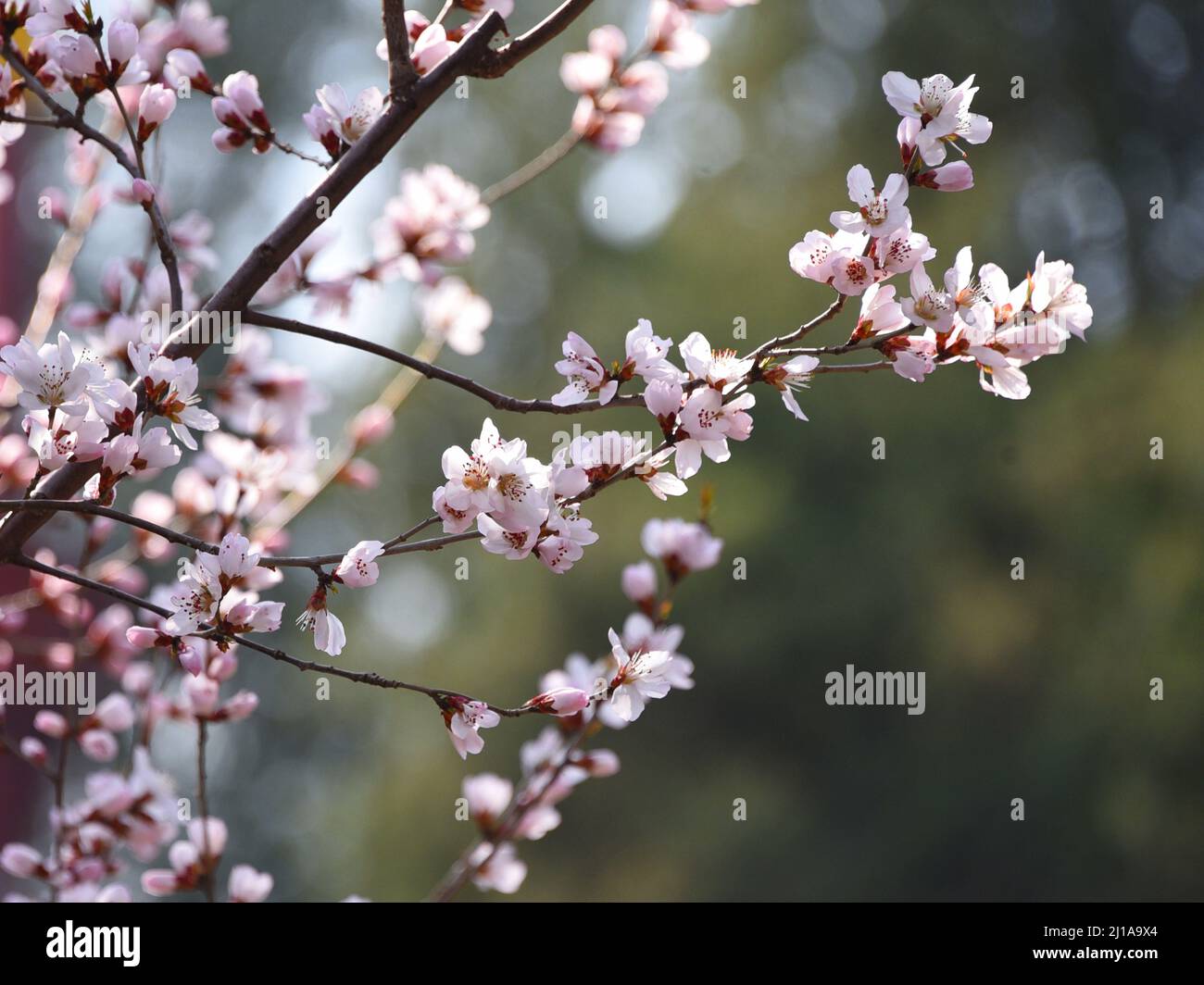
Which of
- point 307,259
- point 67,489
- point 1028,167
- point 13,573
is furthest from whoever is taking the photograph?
point 1028,167

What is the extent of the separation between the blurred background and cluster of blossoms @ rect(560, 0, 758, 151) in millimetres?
3754

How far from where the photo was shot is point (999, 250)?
6160 mm

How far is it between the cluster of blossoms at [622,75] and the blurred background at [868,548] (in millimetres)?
3754

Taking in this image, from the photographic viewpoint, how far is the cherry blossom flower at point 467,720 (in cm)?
88

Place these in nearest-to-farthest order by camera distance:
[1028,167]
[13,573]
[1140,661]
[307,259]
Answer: [307,259], [13,573], [1140,661], [1028,167]

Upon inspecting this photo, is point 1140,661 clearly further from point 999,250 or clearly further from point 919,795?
point 999,250

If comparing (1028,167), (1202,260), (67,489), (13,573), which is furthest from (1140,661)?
(67,489)

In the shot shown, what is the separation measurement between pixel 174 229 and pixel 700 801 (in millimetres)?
5274

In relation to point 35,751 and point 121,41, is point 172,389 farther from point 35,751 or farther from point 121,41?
point 35,751

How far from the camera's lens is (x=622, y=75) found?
142 centimetres

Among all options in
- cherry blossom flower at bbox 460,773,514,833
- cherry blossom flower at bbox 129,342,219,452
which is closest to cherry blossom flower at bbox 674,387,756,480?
cherry blossom flower at bbox 129,342,219,452

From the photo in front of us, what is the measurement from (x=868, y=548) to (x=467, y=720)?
18.2 ft

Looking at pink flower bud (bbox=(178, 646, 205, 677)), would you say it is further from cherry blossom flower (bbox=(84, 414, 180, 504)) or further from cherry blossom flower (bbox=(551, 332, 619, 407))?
cherry blossom flower (bbox=(551, 332, 619, 407))

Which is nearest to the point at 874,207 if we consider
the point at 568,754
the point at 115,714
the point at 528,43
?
the point at 528,43
